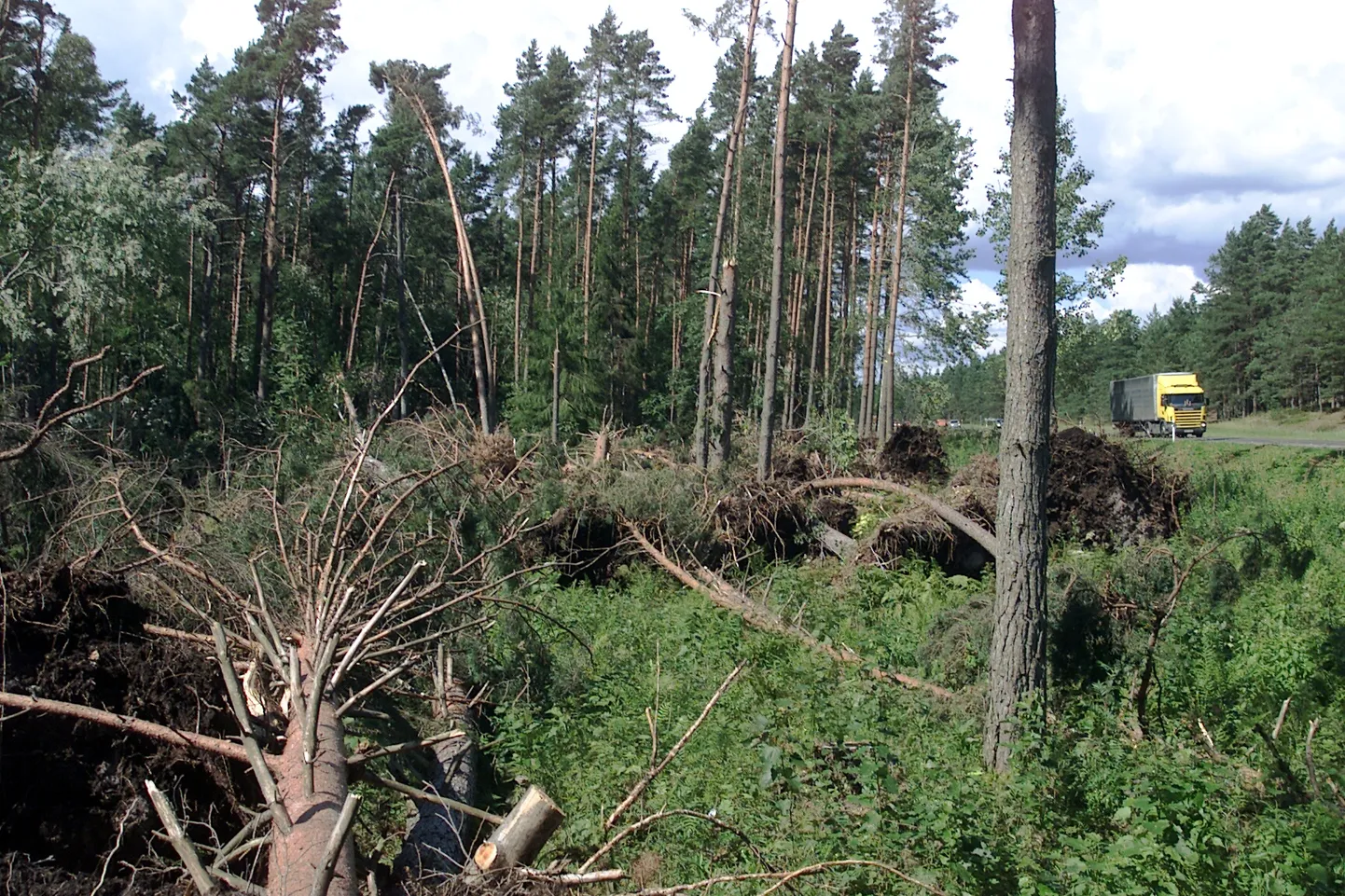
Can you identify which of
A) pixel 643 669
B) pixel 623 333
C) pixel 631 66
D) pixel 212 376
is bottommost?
pixel 643 669

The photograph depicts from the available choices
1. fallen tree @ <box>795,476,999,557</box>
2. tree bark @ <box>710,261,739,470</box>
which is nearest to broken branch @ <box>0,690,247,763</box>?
fallen tree @ <box>795,476,999,557</box>

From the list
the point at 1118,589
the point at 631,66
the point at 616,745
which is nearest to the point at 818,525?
the point at 1118,589

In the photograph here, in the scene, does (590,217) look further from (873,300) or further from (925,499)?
(925,499)

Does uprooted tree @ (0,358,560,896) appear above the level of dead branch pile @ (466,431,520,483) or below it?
below

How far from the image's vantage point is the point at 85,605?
4.90 metres

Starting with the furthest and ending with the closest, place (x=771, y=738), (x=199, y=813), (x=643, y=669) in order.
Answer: (x=643, y=669) < (x=771, y=738) < (x=199, y=813)

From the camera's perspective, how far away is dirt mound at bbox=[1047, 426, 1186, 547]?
41.8ft

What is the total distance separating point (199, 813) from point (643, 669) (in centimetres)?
374

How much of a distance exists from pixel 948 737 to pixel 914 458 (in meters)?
9.89

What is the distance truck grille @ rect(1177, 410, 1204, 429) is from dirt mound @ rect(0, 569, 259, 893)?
37.1 metres

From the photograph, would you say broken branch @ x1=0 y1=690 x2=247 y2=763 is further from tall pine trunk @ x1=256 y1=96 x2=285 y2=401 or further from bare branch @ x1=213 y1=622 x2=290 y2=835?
tall pine trunk @ x1=256 y1=96 x2=285 y2=401

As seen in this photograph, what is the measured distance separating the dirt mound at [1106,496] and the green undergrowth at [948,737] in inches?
89.8

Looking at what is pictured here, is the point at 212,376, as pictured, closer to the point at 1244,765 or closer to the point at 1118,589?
the point at 1118,589

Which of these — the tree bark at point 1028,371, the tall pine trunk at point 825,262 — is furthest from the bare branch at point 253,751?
the tall pine trunk at point 825,262
